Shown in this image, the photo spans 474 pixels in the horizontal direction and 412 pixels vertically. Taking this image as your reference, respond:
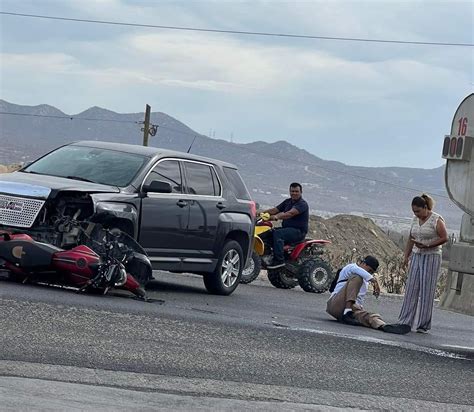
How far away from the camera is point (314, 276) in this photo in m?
19.8

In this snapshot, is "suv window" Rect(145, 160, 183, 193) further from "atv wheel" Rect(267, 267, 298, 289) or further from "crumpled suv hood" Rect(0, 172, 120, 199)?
"atv wheel" Rect(267, 267, 298, 289)

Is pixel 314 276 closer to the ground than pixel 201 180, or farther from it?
closer to the ground

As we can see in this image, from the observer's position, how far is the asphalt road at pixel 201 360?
28.5 ft

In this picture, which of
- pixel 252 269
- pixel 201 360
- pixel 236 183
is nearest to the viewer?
pixel 201 360

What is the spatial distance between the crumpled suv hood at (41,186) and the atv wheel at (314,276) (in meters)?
5.82

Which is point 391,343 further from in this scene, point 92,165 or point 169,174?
point 92,165

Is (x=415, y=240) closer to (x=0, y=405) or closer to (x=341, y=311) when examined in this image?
(x=341, y=311)

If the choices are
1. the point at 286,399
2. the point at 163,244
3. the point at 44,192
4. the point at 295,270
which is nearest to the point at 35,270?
the point at 44,192

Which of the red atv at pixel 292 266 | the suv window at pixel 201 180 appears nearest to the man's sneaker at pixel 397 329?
the suv window at pixel 201 180

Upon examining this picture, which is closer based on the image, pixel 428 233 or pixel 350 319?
pixel 428 233

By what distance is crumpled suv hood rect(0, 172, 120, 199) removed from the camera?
45.5 feet

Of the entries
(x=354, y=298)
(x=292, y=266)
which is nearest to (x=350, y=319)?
(x=354, y=298)

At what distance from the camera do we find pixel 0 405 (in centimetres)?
773

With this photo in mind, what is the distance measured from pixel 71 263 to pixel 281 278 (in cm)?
700
